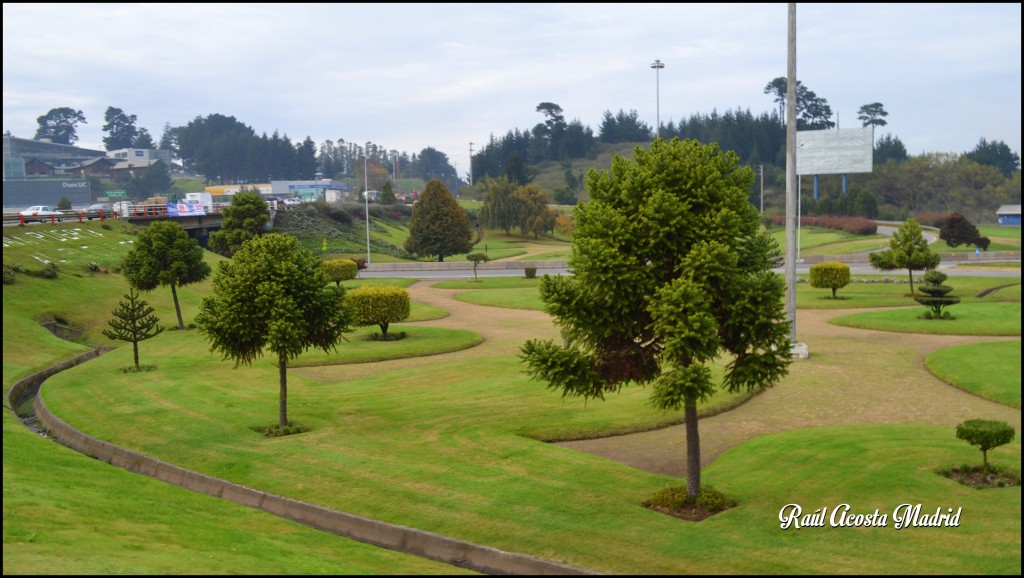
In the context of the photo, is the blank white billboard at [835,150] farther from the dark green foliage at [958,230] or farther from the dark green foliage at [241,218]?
the dark green foliage at [241,218]

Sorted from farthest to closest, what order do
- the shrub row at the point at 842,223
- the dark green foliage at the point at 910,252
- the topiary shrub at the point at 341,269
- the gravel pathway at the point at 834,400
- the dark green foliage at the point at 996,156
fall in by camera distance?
1. the dark green foliage at the point at 996,156
2. the shrub row at the point at 842,223
3. the topiary shrub at the point at 341,269
4. the dark green foliage at the point at 910,252
5. the gravel pathway at the point at 834,400

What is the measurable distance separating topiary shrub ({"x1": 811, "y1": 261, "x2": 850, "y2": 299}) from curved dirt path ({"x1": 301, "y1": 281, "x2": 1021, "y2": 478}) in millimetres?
12083

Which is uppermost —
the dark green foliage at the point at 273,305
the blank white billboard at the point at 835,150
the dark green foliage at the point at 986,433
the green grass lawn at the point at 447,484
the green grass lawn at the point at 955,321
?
the blank white billboard at the point at 835,150

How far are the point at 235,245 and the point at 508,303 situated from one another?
77.1 feet

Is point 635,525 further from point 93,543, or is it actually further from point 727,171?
point 93,543

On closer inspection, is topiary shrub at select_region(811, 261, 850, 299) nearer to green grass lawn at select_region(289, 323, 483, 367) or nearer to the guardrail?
green grass lawn at select_region(289, 323, 483, 367)

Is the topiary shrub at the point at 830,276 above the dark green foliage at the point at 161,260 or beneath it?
beneath

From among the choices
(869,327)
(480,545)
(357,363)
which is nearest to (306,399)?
(357,363)

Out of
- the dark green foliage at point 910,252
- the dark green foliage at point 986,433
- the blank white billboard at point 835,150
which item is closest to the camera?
the dark green foliage at point 986,433

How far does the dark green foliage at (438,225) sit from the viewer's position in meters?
90.5

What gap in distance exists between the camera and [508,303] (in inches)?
2031

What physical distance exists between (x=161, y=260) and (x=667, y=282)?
3432 cm

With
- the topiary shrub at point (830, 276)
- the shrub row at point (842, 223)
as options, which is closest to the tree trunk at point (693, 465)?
the topiary shrub at point (830, 276)

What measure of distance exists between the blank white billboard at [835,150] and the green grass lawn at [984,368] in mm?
76739
